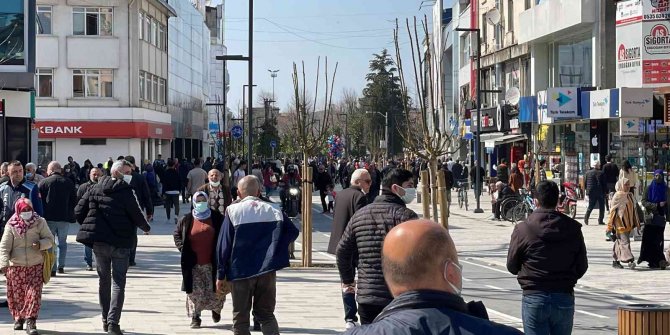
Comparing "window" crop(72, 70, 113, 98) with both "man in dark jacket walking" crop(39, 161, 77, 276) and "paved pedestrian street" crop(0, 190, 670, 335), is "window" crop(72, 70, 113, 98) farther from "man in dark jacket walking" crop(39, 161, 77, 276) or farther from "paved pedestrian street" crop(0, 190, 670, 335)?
"man in dark jacket walking" crop(39, 161, 77, 276)

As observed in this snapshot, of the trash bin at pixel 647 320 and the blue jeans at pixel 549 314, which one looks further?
the blue jeans at pixel 549 314

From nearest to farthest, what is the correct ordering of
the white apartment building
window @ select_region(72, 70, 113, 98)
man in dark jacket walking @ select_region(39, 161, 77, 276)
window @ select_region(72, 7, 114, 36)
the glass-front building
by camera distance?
1. man in dark jacket walking @ select_region(39, 161, 77, 276)
2. the white apartment building
3. window @ select_region(72, 7, 114, 36)
4. window @ select_region(72, 70, 113, 98)
5. the glass-front building

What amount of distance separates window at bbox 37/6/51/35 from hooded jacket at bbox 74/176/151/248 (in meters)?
44.6

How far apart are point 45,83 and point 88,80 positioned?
1998 millimetres

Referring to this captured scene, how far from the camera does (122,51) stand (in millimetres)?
55875

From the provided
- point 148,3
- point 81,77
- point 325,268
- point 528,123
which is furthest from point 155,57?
point 325,268

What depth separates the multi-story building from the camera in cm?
3481

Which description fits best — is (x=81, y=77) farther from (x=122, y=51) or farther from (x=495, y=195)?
(x=495, y=195)

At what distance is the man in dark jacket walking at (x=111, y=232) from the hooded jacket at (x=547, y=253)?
4.58m

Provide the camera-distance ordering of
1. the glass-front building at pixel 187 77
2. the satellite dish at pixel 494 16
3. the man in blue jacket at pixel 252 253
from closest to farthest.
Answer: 1. the man in blue jacket at pixel 252 253
2. the satellite dish at pixel 494 16
3. the glass-front building at pixel 187 77

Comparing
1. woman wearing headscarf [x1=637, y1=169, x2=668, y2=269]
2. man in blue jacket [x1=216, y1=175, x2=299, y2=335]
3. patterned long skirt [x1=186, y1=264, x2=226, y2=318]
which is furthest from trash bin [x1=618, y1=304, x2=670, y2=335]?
woman wearing headscarf [x1=637, y1=169, x2=668, y2=269]

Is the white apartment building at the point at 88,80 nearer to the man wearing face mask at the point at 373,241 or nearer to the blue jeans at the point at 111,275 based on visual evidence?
the blue jeans at the point at 111,275

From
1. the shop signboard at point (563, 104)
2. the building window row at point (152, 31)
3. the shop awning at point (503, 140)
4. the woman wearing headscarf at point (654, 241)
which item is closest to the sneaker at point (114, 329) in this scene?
the woman wearing headscarf at point (654, 241)

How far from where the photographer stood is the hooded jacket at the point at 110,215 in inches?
464
